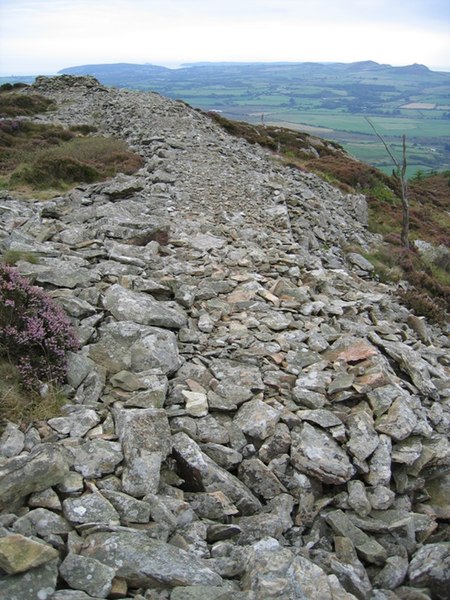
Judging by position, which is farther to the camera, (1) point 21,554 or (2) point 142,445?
(2) point 142,445

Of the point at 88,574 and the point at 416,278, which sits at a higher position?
the point at 88,574

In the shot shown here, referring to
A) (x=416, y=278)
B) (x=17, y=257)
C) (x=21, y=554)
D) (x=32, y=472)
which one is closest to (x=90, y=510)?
(x=32, y=472)

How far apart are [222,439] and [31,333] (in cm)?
286

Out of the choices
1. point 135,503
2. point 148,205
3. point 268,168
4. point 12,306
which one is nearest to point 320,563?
point 135,503

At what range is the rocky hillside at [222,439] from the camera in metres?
4.39

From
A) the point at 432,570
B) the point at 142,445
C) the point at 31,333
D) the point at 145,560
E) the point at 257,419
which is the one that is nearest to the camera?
the point at 145,560

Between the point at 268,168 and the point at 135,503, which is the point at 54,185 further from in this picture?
the point at 135,503

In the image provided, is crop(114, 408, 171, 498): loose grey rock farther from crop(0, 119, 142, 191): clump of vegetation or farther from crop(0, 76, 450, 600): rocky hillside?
crop(0, 119, 142, 191): clump of vegetation

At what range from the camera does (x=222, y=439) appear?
6.55 meters

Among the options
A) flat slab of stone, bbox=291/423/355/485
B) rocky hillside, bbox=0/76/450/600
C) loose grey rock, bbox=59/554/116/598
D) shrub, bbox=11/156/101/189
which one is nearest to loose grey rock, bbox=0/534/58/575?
rocky hillside, bbox=0/76/450/600

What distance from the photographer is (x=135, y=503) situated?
16.3 feet

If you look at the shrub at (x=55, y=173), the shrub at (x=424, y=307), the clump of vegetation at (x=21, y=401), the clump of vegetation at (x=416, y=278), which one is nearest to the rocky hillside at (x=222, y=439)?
the clump of vegetation at (x=21, y=401)

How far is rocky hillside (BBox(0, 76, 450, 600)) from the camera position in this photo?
4.39 metres

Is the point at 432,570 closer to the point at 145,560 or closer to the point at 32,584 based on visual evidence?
the point at 145,560
